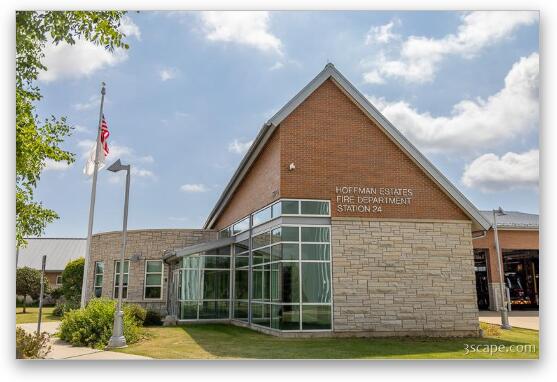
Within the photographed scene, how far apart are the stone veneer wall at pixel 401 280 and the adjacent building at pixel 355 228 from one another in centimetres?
3

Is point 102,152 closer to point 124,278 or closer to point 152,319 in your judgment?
point 152,319

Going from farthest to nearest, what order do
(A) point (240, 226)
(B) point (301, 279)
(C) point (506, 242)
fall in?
(A) point (240, 226)
(C) point (506, 242)
(B) point (301, 279)

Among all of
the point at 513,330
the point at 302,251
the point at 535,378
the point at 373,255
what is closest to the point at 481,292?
the point at 513,330

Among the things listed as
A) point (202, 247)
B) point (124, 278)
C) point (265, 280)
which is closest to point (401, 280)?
point (265, 280)

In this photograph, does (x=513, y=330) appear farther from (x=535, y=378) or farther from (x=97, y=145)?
(x=97, y=145)

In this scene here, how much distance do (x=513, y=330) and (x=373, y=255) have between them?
450 centimetres

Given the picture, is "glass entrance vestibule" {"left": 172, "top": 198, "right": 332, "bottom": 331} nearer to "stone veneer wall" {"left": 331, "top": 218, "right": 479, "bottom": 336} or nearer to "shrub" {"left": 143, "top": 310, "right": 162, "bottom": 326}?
"stone veneer wall" {"left": 331, "top": 218, "right": 479, "bottom": 336}

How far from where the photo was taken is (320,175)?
1400 centimetres

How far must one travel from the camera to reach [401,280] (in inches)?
553

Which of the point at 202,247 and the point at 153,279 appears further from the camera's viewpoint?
the point at 153,279

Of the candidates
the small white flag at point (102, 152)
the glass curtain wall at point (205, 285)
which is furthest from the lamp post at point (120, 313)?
the glass curtain wall at point (205, 285)

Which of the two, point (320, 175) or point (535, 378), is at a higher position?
point (320, 175)

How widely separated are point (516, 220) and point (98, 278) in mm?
19446

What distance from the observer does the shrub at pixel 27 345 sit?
906 centimetres
